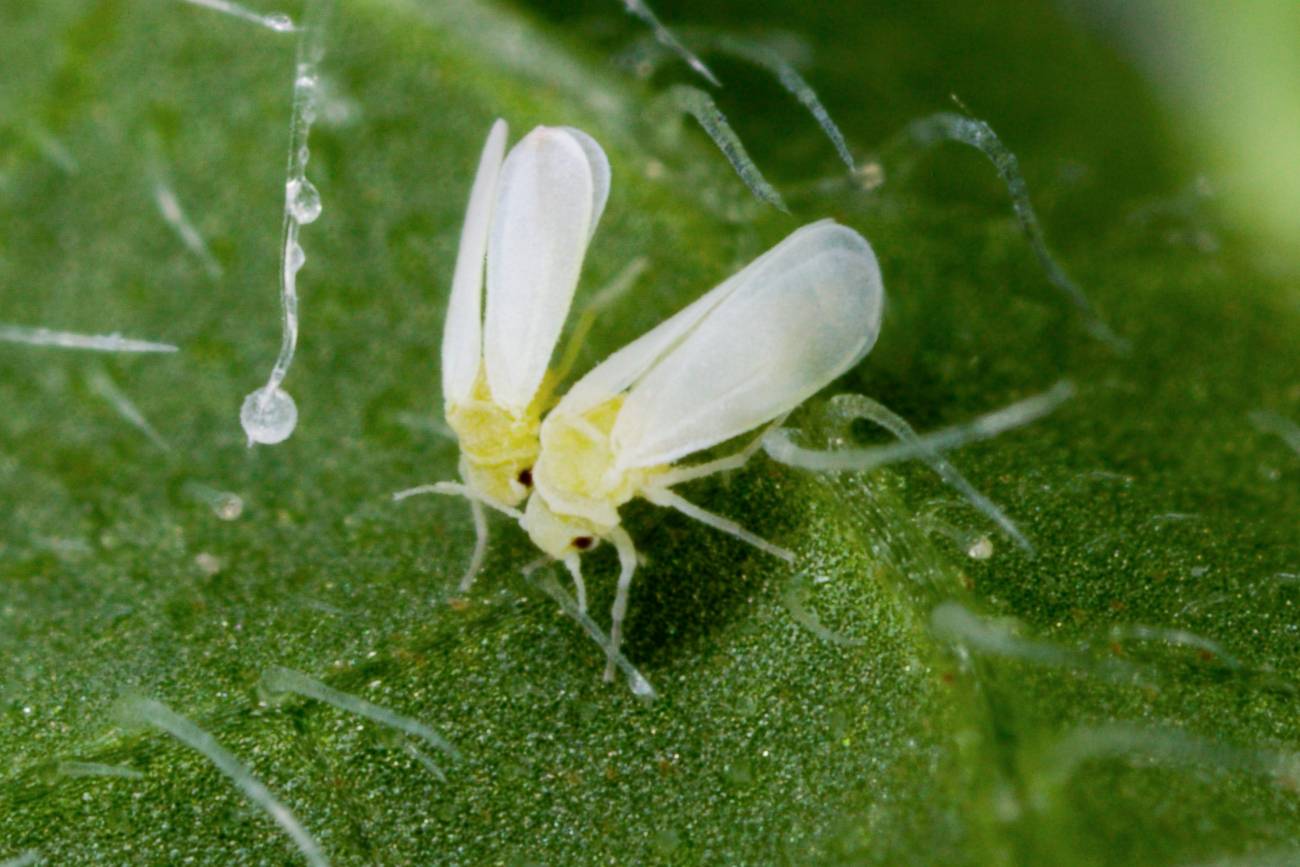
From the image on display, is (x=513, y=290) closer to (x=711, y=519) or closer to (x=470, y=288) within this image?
(x=470, y=288)

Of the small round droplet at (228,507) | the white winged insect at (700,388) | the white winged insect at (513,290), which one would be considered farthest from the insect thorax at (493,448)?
the small round droplet at (228,507)

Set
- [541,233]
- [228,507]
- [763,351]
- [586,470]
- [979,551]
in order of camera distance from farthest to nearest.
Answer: [228,507] → [541,233] → [586,470] → [763,351] → [979,551]

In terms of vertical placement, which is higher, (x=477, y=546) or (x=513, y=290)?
(x=513, y=290)

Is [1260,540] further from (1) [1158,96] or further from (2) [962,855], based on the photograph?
(1) [1158,96]

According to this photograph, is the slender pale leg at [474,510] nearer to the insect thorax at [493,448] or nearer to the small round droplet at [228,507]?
the insect thorax at [493,448]

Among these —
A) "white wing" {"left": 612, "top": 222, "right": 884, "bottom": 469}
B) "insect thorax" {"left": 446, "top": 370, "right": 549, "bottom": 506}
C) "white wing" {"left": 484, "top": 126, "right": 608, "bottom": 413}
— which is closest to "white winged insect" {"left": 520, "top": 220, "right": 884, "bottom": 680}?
"white wing" {"left": 612, "top": 222, "right": 884, "bottom": 469}

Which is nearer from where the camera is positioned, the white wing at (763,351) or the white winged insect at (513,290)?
the white wing at (763,351)

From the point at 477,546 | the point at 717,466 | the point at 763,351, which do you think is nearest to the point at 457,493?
the point at 477,546
